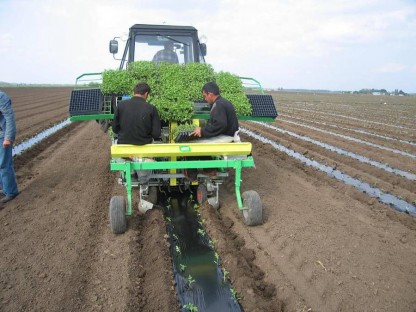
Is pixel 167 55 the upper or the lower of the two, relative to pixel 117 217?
upper

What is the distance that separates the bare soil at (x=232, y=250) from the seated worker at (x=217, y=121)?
1116 mm

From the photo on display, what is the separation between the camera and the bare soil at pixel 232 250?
342cm

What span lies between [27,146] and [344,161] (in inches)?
332

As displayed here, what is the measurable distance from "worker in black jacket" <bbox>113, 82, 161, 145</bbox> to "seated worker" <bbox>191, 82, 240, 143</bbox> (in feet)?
1.92

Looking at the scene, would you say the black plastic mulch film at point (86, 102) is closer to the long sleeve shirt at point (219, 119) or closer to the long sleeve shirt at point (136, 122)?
the long sleeve shirt at point (136, 122)

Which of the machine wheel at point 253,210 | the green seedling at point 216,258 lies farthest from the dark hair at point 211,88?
the green seedling at point 216,258

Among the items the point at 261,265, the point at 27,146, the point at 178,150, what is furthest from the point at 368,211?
the point at 27,146

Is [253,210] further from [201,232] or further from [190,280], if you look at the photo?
[190,280]

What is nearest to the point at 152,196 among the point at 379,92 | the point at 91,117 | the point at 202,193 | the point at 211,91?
the point at 202,193

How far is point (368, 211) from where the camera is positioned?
19.2ft

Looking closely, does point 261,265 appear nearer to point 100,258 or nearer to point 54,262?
point 100,258

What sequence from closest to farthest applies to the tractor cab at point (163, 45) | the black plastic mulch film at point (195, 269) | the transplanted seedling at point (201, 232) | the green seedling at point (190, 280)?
1. the black plastic mulch film at point (195, 269)
2. the green seedling at point (190, 280)
3. the transplanted seedling at point (201, 232)
4. the tractor cab at point (163, 45)

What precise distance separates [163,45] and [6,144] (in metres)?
3.55

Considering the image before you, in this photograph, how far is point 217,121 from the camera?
16.5ft
